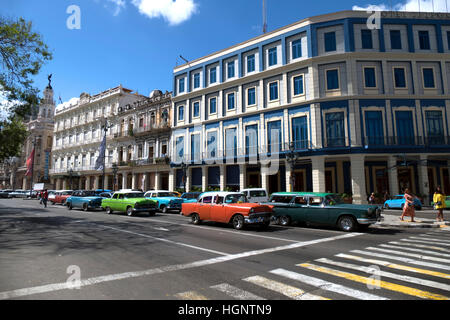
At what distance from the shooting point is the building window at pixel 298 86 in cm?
2569

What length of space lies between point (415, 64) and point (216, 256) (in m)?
27.9

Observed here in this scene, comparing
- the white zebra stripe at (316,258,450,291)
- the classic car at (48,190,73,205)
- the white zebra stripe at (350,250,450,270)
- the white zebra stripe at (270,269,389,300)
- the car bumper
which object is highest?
the classic car at (48,190,73,205)

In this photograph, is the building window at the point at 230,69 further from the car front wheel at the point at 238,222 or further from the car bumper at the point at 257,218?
the car bumper at the point at 257,218

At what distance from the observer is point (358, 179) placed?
22.9 metres

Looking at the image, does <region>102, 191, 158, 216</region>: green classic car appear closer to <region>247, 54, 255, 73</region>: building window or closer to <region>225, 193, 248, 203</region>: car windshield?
<region>225, 193, 248, 203</region>: car windshield

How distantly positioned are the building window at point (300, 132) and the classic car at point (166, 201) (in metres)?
12.8

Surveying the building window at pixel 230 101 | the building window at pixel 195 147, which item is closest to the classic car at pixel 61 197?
the building window at pixel 195 147

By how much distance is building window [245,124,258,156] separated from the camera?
27812 mm

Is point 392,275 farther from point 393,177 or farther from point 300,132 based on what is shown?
point 393,177

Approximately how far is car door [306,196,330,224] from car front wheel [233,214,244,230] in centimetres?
332

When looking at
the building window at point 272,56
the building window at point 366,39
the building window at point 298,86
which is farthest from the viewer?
the building window at point 272,56

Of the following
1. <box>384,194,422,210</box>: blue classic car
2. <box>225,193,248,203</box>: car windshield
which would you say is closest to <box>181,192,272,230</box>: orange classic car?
<box>225,193,248,203</box>: car windshield

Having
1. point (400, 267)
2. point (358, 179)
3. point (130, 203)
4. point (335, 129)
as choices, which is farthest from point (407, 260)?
point (335, 129)
